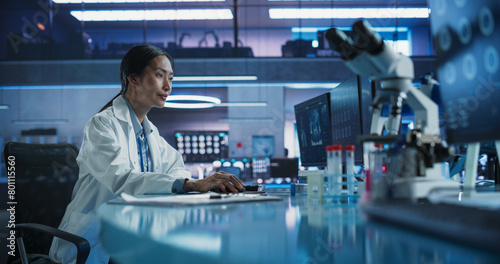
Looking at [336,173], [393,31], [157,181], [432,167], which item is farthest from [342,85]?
[393,31]

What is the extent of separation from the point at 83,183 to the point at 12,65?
9.01 m

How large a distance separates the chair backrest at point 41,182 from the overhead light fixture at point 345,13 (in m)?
10.0

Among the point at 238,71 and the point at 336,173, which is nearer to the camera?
the point at 336,173

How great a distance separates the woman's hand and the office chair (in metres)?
0.64

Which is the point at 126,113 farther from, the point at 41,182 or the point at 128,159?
the point at 41,182

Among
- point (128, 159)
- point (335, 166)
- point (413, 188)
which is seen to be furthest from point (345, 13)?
point (413, 188)

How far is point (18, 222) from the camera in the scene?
1.55m

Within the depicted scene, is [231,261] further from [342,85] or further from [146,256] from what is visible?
[342,85]

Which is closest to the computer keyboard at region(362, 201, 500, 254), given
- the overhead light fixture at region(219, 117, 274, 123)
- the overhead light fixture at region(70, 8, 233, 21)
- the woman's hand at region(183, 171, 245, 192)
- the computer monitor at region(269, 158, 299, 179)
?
the woman's hand at region(183, 171, 245, 192)

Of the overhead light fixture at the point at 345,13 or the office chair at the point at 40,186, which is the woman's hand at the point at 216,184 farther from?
the overhead light fixture at the point at 345,13

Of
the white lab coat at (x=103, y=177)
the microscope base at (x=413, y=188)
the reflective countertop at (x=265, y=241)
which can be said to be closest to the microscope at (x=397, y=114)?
the microscope base at (x=413, y=188)

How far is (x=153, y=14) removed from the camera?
1140cm

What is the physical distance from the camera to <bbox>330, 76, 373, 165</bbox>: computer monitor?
1.56 m

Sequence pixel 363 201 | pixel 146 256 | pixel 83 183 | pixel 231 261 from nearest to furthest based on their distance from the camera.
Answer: pixel 231 261 → pixel 146 256 → pixel 363 201 → pixel 83 183
